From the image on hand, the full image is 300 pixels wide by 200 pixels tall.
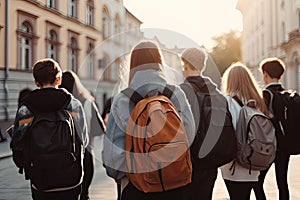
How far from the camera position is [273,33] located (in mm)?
34719

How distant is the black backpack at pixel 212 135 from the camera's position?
11.6ft

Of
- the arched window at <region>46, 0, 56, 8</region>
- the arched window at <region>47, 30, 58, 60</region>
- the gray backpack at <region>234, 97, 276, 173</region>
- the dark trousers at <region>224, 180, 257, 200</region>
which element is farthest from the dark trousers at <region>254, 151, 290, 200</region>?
the arched window at <region>46, 0, 56, 8</region>

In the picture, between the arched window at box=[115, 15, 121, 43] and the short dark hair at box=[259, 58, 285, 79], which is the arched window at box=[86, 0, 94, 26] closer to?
the arched window at box=[115, 15, 121, 43]

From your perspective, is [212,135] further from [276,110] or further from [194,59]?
[276,110]

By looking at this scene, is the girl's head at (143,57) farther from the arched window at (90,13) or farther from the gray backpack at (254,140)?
the arched window at (90,13)

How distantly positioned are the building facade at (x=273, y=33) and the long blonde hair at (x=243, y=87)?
2355 cm

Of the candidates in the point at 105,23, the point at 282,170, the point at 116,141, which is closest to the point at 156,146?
the point at 116,141

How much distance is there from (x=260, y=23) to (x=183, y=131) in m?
39.3

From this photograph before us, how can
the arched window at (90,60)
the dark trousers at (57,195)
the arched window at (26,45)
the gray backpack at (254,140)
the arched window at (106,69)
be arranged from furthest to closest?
1. the arched window at (106,69)
2. the arched window at (90,60)
3. the arched window at (26,45)
4. the gray backpack at (254,140)
5. the dark trousers at (57,195)

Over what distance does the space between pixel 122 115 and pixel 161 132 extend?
0.96ft

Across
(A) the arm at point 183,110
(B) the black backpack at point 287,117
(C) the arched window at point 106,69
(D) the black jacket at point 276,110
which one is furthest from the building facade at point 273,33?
(A) the arm at point 183,110

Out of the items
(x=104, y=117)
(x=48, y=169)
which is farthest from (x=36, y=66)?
(x=104, y=117)

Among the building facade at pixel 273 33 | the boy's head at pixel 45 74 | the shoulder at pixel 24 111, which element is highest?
the building facade at pixel 273 33

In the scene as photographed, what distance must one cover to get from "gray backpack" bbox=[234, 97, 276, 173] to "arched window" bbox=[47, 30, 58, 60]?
23.0 m
